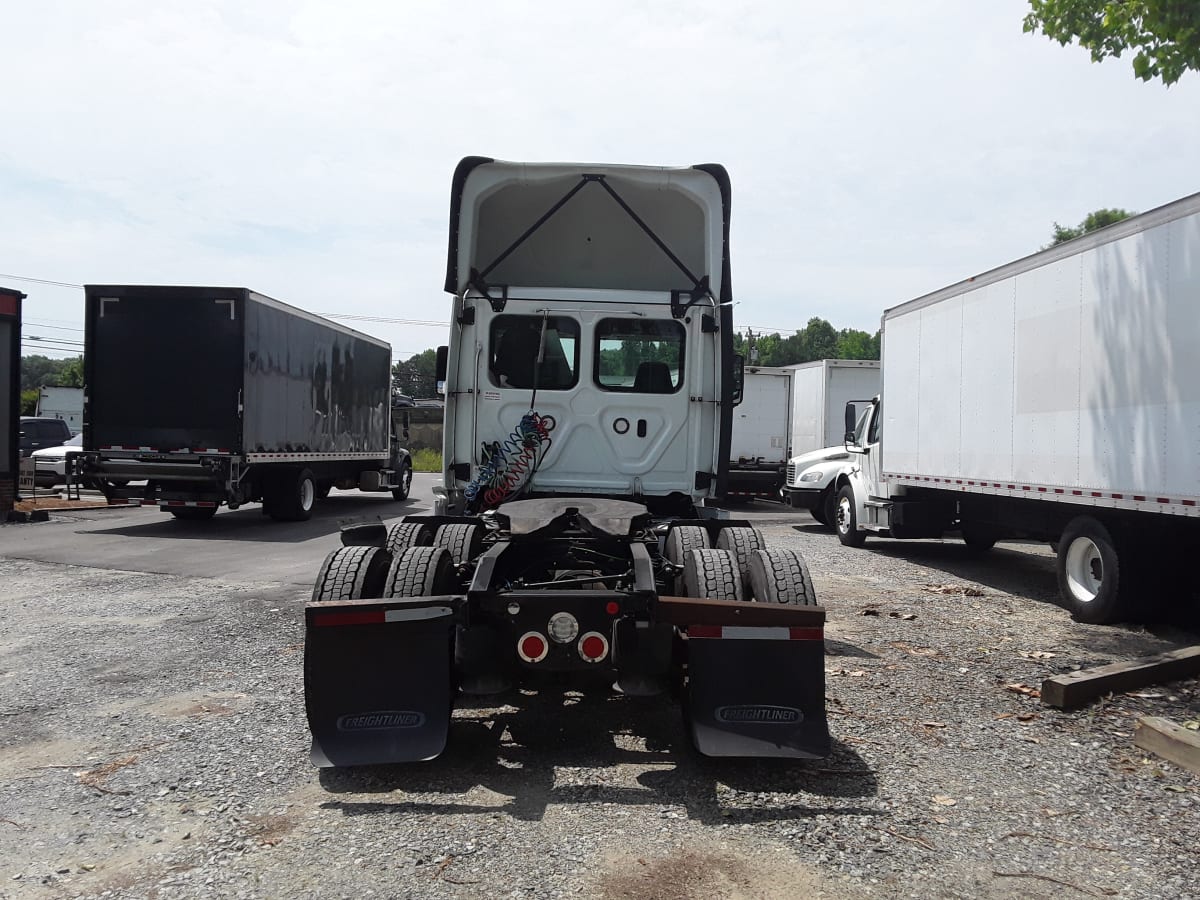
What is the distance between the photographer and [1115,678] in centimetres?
581

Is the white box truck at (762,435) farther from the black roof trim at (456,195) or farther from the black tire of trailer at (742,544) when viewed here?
the black tire of trailer at (742,544)

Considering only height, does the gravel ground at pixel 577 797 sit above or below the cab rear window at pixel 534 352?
below

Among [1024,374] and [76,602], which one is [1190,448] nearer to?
[1024,374]

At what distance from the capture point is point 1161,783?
14.5ft

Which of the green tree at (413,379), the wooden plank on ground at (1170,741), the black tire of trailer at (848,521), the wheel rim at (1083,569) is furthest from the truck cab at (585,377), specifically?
the green tree at (413,379)

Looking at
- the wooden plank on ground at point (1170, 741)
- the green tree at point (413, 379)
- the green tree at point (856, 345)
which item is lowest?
the wooden plank on ground at point (1170, 741)

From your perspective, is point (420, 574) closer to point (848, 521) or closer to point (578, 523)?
point (578, 523)

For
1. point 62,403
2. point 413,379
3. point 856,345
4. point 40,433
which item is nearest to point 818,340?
point 856,345

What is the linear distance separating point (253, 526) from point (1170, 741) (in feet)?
48.2

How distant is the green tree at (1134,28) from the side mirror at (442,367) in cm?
511

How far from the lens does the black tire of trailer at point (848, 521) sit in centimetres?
1453

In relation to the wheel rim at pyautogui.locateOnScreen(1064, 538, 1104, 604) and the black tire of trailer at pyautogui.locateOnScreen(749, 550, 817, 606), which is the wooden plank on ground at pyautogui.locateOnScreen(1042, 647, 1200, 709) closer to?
the black tire of trailer at pyautogui.locateOnScreen(749, 550, 817, 606)

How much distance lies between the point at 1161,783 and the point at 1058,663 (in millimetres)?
2656

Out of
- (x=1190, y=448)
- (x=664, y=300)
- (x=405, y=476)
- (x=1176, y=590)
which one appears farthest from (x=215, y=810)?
(x=405, y=476)
